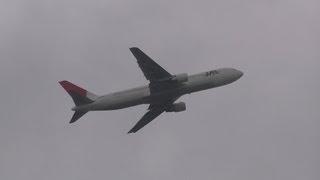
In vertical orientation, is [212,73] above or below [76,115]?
above

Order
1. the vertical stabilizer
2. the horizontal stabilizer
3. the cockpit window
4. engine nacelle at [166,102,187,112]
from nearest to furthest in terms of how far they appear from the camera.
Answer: the horizontal stabilizer → the vertical stabilizer → the cockpit window → engine nacelle at [166,102,187,112]

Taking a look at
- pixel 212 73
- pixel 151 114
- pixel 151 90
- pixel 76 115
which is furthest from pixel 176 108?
pixel 76 115

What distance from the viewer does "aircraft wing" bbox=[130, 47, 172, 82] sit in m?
159

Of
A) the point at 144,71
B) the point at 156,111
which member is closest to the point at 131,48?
the point at 144,71

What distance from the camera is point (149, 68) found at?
161 meters

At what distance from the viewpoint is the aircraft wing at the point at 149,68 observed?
15862 centimetres

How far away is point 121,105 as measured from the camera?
161750 mm

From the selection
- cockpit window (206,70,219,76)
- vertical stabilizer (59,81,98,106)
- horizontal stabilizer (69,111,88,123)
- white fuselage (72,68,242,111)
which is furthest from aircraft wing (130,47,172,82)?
horizontal stabilizer (69,111,88,123)

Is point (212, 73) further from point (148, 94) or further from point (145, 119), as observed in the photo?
point (145, 119)

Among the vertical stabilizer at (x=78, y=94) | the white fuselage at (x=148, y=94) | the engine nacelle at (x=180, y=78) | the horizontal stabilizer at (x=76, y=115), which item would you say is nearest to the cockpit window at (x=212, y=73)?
the white fuselage at (x=148, y=94)

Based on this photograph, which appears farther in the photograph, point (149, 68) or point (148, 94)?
point (148, 94)

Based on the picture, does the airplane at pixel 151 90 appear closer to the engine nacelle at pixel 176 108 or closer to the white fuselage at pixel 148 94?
the white fuselage at pixel 148 94

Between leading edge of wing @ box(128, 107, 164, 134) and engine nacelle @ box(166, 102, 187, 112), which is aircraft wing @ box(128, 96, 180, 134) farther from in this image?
engine nacelle @ box(166, 102, 187, 112)

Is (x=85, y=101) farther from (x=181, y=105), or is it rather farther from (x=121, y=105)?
(x=181, y=105)
